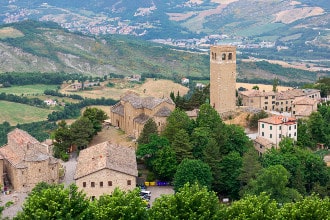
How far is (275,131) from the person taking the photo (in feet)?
212

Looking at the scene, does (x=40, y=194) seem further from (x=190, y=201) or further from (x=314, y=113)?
(x=314, y=113)

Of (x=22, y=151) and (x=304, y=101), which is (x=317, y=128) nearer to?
(x=304, y=101)

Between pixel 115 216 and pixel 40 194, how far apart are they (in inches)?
246

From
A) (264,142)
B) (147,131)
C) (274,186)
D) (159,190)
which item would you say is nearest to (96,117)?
(147,131)

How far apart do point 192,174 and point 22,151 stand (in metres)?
17.0

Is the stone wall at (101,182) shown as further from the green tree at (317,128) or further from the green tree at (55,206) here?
the green tree at (317,128)

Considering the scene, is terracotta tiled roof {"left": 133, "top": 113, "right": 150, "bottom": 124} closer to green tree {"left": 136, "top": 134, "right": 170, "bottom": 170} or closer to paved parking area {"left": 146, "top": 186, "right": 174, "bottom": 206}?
green tree {"left": 136, "top": 134, "right": 170, "bottom": 170}

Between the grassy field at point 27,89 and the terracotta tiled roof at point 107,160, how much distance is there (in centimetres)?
8714

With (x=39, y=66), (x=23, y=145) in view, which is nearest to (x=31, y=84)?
(x=39, y=66)

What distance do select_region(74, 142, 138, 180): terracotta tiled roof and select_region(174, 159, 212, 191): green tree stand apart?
4.04m

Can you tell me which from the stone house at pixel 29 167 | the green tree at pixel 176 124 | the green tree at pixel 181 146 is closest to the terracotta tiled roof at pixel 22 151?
the stone house at pixel 29 167

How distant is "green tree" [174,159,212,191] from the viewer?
5162 centimetres

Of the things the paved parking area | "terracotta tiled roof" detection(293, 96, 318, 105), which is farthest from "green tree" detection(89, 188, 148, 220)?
"terracotta tiled roof" detection(293, 96, 318, 105)

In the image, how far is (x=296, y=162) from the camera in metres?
56.8
